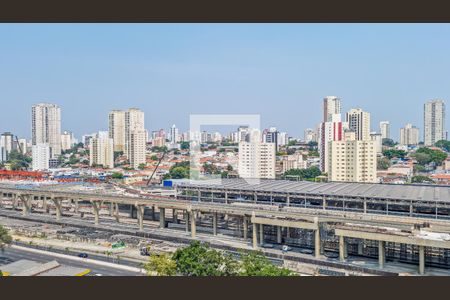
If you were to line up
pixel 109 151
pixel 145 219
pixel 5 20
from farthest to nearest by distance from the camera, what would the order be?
pixel 109 151 → pixel 145 219 → pixel 5 20

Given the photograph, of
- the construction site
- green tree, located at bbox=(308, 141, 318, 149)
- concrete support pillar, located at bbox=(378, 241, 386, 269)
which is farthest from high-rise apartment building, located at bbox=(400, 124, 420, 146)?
concrete support pillar, located at bbox=(378, 241, 386, 269)

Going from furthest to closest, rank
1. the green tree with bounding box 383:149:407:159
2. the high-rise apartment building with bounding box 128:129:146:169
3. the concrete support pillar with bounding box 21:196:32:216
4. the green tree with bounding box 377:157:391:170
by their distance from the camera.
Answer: the green tree with bounding box 383:149:407:159 < the high-rise apartment building with bounding box 128:129:146:169 < the green tree with bounding box 377:157:391:170 < the concrete support pillar with bounding box 21:196:32:216

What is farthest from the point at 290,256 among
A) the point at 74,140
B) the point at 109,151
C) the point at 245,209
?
the point at 74,140

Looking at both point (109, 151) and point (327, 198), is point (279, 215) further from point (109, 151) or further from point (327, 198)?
point (109, 151)

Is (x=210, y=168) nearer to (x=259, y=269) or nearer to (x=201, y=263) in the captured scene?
(x=201, y=263)

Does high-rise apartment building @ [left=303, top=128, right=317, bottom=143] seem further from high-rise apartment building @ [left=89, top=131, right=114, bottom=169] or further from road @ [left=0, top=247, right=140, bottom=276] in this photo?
road @ [left=0, top=247, right=140, bottom=276]

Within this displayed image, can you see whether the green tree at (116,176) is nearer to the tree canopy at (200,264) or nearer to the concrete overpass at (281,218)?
the concrete overpass at (281,218)

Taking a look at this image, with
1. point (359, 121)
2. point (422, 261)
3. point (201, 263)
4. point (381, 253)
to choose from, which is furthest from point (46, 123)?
point (422, 261)
